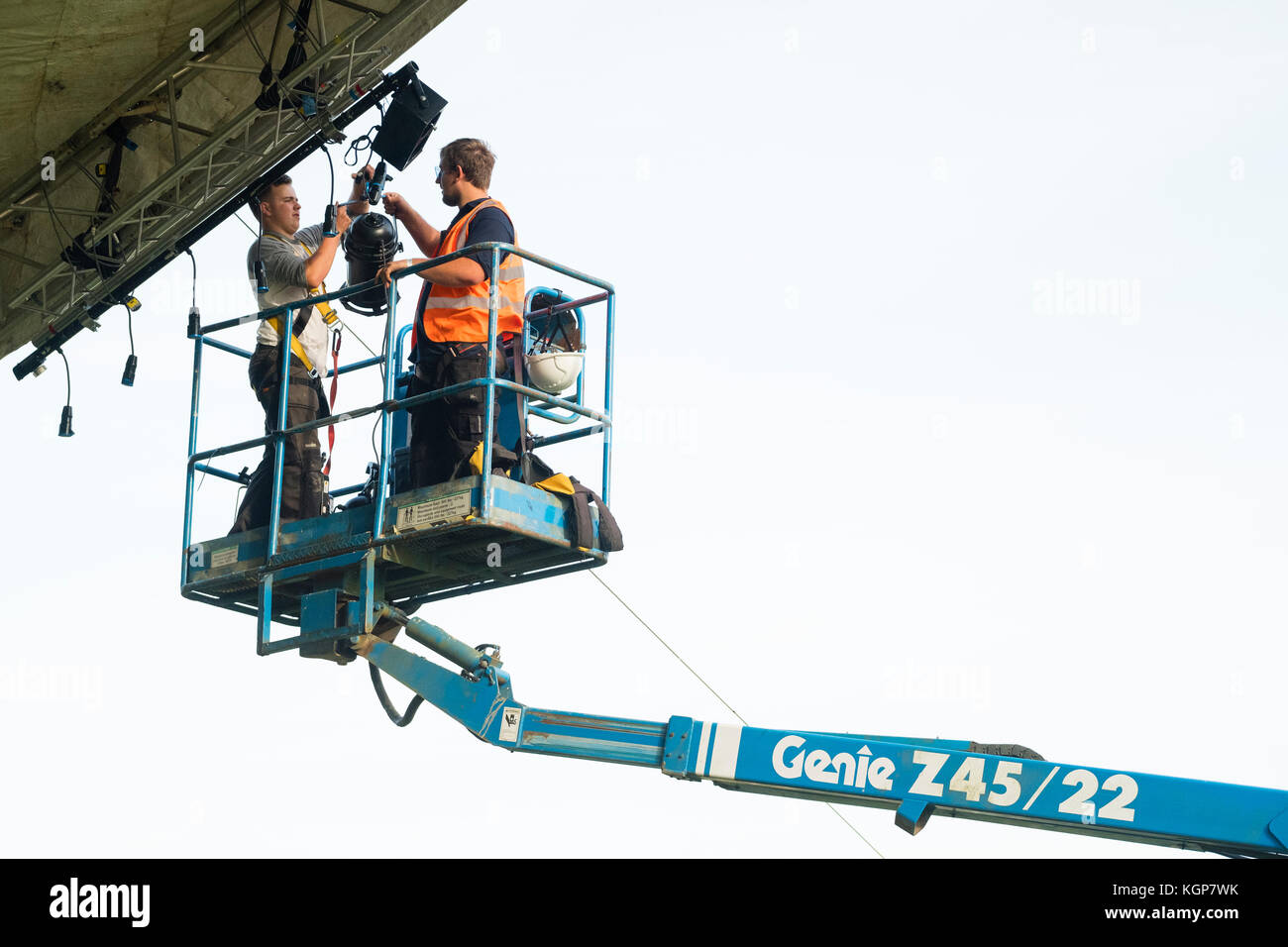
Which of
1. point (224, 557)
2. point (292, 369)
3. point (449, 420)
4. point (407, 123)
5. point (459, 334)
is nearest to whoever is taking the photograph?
point (449, 420)

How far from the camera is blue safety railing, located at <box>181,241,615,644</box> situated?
9031 millimetres

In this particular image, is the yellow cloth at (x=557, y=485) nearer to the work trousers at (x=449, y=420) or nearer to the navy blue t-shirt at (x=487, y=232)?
the work trousers at (x=449, y=420)

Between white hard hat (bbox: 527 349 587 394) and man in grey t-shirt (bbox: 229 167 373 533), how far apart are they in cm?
136

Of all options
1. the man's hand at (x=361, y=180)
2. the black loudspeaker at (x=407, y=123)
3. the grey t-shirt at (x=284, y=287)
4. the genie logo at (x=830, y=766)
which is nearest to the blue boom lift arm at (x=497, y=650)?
the genie logo at (x=830, y=766)

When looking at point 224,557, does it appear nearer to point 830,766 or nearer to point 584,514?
point 584,514

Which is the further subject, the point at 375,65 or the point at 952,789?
the point at 375,65

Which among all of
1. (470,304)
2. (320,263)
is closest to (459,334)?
(470,304)

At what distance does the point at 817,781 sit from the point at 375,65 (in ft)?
20.4

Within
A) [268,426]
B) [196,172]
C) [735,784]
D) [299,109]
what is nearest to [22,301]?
[196,172]

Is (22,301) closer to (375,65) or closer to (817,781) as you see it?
(375,65)

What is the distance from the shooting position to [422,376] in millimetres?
9445

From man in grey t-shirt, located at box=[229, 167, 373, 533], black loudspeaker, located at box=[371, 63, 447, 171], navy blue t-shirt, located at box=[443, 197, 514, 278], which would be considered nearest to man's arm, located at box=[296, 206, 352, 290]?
man in grey t-shirt, located at box=[229, 167, 373, 533]

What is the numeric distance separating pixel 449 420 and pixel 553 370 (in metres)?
0.79

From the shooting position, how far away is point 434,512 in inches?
353
